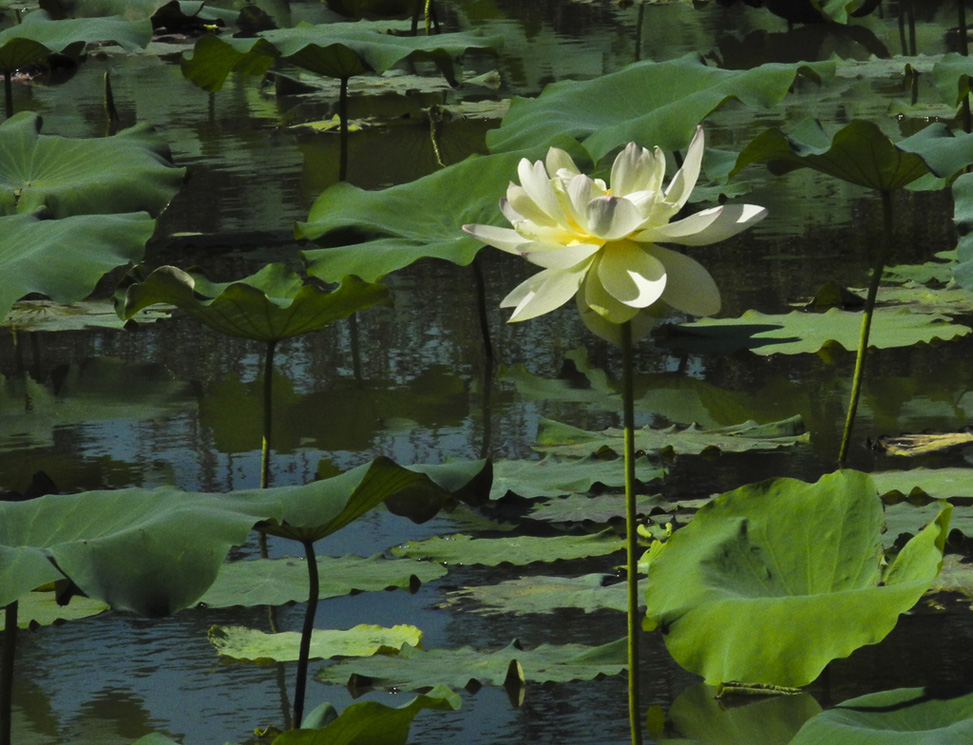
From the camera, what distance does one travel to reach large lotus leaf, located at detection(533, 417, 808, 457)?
2859 millimetres

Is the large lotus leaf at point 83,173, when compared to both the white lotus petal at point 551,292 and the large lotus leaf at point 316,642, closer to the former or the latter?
the large lotus leaf at point 316,642

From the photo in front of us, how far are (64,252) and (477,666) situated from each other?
1.38 metres

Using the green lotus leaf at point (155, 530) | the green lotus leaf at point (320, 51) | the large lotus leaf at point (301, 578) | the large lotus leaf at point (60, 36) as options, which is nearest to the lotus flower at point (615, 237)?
the green lotus leaf at point (155, 530)

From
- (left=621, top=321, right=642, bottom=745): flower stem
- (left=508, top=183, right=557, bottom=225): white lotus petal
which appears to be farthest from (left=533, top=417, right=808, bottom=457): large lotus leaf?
(left=508, top=183, right=557, bottom=225): white lotus petal

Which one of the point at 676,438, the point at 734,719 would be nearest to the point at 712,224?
the point at 734,719

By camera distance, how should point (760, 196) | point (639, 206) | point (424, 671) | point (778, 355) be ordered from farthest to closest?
point (760, 196)
point (778, 355)
point (424, 671)
point (639, 206)

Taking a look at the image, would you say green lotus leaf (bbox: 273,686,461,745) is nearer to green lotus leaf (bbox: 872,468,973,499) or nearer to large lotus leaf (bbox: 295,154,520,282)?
green lotus leaf (bbox: 872,468,973,499)

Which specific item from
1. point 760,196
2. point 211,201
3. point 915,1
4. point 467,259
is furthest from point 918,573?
point 915,1

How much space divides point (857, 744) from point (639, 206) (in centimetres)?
56

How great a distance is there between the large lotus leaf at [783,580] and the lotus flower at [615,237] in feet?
1.00

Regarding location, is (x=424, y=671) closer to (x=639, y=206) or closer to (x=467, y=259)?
(x=639, y=206)

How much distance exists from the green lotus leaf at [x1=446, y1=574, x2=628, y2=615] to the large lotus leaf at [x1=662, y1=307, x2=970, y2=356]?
132 centimetres

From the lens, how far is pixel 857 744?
1376 mm

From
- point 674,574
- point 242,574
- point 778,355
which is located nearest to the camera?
point 674,574
